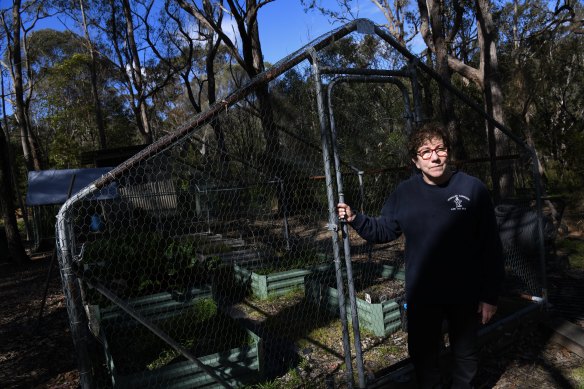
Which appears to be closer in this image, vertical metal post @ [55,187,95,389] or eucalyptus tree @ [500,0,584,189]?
vertical metal post @ [55,187,95,389]

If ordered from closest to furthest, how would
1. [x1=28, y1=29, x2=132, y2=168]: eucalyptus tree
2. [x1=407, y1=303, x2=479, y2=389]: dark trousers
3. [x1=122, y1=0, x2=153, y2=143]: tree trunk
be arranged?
[x1=407, y1=303, x2=479, y2=389]: dark trousers
[x1=122, y1=0, x2=153, y2=143]: tree trunk
[x1=28, y1=29, x2=132, y2=168]: eucalyptus tree

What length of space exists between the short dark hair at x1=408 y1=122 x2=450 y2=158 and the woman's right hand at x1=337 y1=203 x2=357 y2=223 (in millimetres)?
469

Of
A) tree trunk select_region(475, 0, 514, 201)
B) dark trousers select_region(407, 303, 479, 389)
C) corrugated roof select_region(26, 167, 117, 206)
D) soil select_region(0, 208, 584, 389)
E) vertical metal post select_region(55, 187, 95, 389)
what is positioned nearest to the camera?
vertical metal post select_region(55, 187, 95, 389)

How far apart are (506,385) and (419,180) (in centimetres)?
178

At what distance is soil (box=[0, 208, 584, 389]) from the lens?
308 centimetres

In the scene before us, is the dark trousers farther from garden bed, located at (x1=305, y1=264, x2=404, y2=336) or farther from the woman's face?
garden bed, located at (x1=305, y1=264, x2=404, y2=336)

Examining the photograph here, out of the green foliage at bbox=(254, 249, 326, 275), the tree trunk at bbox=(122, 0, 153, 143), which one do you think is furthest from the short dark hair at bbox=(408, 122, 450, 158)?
the tree trunk at bbox=(122, 0, 153, 143)

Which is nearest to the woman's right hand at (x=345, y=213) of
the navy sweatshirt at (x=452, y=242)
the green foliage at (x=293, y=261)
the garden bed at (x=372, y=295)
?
the navy sweatshirt at (x=452, y=242)

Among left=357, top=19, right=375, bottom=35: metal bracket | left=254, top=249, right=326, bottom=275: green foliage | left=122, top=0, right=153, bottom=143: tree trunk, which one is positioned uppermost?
left=122, top=0, right=153, bottom=143: tree trunk

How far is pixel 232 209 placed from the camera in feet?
21.4

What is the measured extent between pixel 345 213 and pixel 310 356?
1942 mm

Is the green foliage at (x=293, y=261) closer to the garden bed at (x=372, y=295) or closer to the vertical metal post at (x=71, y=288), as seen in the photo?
the garden bed at (x=372, y=295)

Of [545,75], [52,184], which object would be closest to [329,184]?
[52,184]

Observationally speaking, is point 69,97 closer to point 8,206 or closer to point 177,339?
point 8,206
